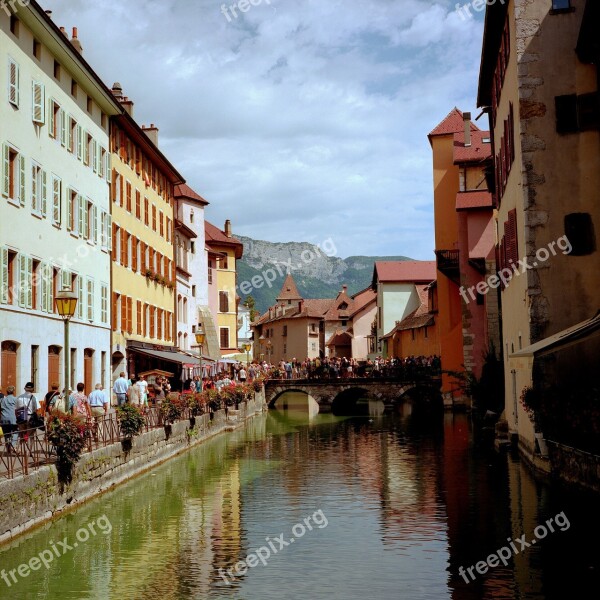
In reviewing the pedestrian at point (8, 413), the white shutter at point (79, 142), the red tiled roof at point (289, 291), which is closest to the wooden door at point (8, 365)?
the pedestrian at point (8, 413)

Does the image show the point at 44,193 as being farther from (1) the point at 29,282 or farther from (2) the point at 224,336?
(2) the point at 224,336

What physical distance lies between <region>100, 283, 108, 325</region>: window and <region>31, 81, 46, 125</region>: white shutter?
9923 millimetres

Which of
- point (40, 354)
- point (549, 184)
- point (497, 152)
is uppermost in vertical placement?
point (497, 152)

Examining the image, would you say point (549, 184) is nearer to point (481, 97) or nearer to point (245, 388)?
point (481, 97)

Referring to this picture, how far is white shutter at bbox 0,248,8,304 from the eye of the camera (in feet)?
82.8

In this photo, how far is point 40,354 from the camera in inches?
1136

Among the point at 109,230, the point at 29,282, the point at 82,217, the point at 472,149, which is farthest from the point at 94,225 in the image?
the point at 472,149

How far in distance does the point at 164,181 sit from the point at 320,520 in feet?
121

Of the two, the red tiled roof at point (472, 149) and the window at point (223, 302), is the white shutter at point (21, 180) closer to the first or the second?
the red tiled roof at point (472, 149)

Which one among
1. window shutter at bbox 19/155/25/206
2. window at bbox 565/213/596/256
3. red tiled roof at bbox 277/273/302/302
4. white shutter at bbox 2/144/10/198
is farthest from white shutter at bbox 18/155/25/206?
red tiled roof at bbox 277/273/302/302

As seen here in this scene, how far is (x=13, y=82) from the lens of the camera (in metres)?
26.5

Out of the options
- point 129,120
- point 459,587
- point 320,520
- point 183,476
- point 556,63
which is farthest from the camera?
point 129,120

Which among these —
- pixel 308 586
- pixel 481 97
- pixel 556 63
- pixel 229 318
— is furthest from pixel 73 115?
pixel 229 318
